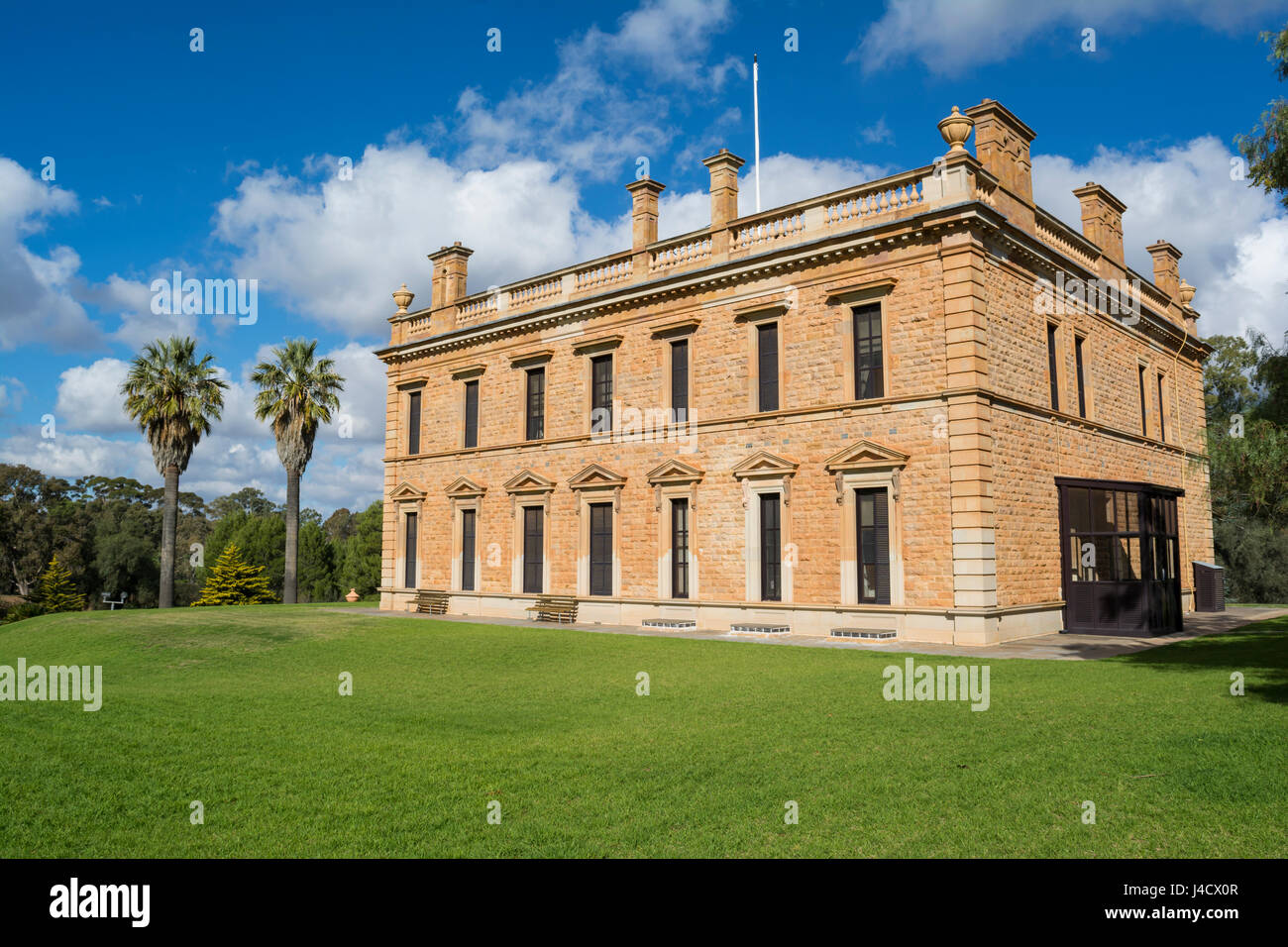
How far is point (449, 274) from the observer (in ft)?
103

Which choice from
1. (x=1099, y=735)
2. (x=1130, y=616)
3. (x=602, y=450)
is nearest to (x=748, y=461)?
(x=602, y=450)

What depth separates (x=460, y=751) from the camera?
26.6 ft

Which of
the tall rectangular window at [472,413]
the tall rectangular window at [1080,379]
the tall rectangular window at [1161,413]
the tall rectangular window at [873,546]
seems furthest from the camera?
the tall rectangular window at [472,413]

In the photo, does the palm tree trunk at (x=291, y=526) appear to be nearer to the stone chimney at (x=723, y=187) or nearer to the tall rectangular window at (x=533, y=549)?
the tall rectangular window at (x=533, y=549)

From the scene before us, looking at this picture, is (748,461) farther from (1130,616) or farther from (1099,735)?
(1099,735)

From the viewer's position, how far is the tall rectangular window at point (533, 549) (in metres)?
27.2

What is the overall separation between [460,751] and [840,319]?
15749mm

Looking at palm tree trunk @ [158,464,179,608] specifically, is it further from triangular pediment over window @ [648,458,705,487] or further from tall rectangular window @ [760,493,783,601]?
tall rectangular window @ [760,493,783,601]

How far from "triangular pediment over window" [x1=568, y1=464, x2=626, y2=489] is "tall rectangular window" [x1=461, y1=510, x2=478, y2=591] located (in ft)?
16.4

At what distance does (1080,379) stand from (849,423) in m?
7.48

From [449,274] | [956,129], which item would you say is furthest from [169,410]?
[956,129]

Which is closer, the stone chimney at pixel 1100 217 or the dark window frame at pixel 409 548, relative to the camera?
the stone chimney at pixel 1100 217

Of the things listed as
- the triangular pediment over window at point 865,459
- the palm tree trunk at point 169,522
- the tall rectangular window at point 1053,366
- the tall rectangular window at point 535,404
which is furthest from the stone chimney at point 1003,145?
the palm tree trunk at point 169,522

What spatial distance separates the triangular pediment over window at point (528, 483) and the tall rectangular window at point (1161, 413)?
19.5m
